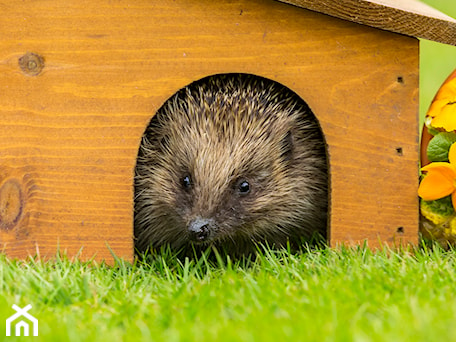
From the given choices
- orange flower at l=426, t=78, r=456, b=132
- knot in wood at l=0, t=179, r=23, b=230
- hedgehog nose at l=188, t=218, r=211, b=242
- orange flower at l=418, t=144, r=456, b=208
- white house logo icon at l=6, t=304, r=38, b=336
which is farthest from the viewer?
orange flower at l=426, t=78, r=456, b=132

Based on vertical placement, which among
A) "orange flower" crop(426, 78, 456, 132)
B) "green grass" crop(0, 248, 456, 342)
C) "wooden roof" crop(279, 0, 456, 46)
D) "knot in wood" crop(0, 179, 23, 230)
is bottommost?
"green grass" crop(0, 248, 456, 342)

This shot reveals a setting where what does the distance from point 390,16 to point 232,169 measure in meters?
1.32

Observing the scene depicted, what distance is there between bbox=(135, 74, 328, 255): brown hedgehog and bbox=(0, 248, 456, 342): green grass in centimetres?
50

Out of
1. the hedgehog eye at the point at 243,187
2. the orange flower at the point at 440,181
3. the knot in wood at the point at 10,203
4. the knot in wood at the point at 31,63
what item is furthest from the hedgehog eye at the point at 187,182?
the orange flower at the point at 440,181

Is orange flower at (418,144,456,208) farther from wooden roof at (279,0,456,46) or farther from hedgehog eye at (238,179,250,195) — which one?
hedgehog eye at (238,179,250,195)

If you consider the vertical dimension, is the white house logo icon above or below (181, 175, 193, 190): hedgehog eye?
below

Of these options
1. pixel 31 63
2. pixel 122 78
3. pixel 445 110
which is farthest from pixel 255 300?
Answer: pixel 445 110

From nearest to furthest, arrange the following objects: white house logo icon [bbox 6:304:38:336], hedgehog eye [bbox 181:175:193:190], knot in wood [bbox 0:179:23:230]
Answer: white house logo icon [bbox 6:304:38:336]
knot in wood [bbox 0:179:23:230]
hedgehog eye [bbox 181:175:193:190]

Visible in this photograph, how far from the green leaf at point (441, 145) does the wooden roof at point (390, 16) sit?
62 cm

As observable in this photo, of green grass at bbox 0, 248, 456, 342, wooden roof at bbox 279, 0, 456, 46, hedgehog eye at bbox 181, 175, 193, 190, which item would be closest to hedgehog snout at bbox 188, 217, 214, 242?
green grass at bbox 0, 248, 456, 342

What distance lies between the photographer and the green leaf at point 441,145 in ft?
14.9

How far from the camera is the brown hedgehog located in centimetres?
419

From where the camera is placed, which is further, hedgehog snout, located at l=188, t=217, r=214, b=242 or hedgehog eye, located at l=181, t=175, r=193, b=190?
hedgehog eye, located at l=181, t=175, r=193, b=190

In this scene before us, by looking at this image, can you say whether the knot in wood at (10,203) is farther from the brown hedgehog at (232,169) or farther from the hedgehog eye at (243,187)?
the hedgehog eye at (243,187)
